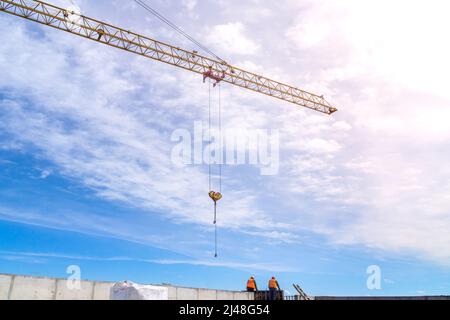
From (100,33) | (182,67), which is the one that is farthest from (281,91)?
(100,33)

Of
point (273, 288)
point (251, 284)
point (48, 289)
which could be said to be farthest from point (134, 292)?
point (251, 284)

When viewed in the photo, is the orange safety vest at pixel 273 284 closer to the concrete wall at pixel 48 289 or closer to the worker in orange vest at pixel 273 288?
the worker in orange vest at pixel 273 288

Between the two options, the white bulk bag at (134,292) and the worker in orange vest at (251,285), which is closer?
the white bulk bag at (134,292)

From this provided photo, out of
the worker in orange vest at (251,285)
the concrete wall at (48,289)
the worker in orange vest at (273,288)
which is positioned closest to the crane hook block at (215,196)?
the worker in orange vest at (251,285)

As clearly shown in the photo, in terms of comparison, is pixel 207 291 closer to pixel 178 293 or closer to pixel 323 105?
pixel 178 293

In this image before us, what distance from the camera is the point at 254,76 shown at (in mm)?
55281

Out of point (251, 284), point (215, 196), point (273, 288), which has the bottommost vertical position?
point (273, 288)

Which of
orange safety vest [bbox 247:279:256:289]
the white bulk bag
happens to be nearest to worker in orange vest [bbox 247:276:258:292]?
orange safety vest [bbox 247:279:256:289]

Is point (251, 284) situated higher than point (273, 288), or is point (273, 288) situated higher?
point (251, 284)

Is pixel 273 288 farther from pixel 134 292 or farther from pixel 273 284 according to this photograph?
pixel 134 292

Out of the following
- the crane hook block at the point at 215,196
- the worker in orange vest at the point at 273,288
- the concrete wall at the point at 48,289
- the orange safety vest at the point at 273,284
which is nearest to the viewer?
the concrete wall at the point at 48,289

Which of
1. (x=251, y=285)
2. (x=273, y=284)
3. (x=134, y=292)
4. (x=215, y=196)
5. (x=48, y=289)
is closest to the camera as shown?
(x=134, y=292)

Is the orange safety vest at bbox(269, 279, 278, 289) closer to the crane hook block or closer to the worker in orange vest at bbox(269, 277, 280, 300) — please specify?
the worker in orange vest at bbox(269, 277, 280, 300)

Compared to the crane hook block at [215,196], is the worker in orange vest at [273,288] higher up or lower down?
lower down
